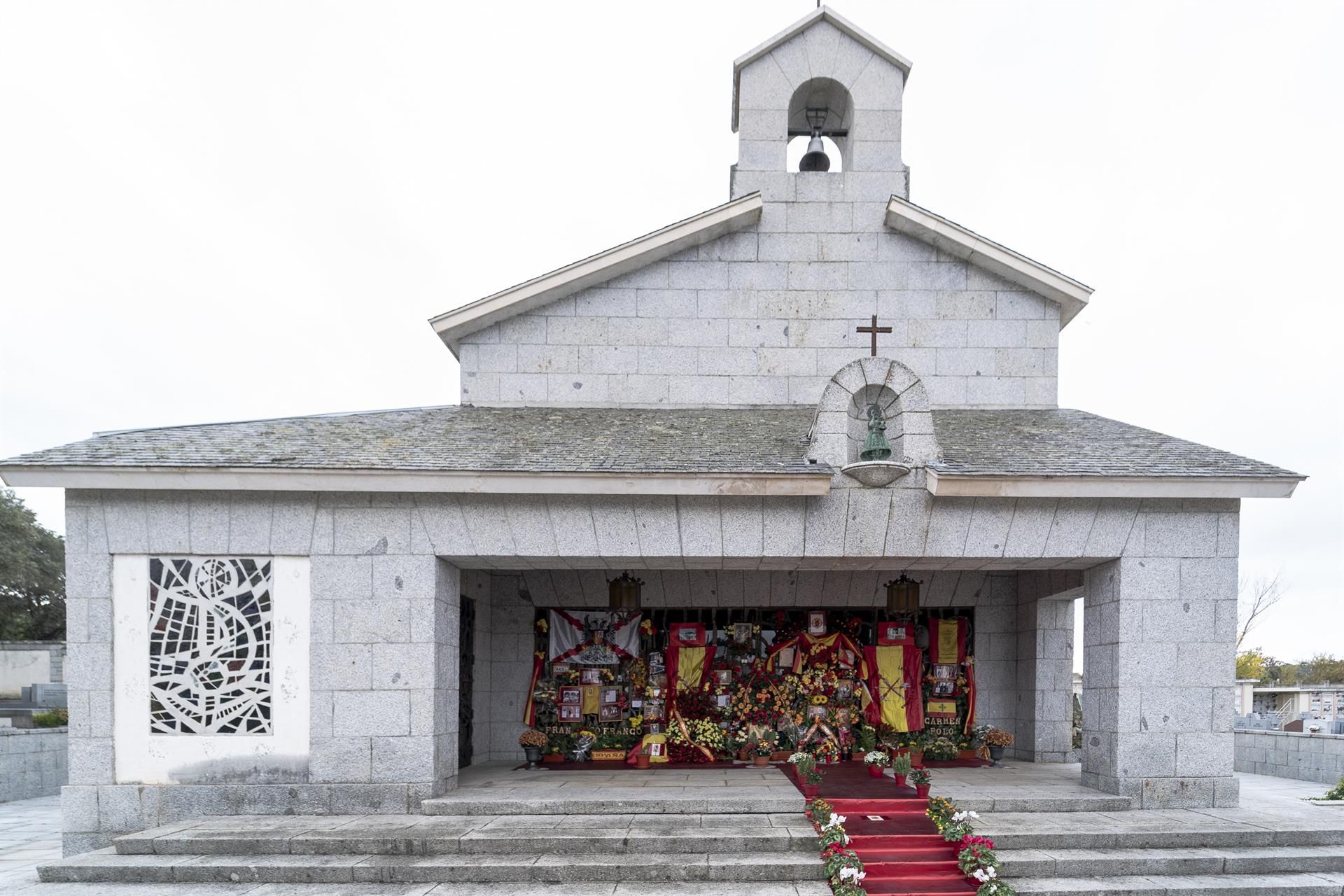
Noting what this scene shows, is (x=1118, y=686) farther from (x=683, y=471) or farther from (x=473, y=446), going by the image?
(x=473, y=446)

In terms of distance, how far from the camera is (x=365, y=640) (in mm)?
9977

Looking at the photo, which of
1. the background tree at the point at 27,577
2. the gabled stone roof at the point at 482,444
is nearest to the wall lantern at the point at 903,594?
the gabled stone roof at the point at 482,444

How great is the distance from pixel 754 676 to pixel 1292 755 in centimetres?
1119

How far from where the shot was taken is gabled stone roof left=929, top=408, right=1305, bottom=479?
32.1 feet

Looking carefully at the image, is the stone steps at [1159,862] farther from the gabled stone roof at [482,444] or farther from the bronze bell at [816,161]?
the bronze bell at [816,161]

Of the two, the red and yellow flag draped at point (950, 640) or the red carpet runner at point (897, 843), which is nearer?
the red carpet runner at point (897, 843)

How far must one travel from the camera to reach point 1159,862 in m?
8.33

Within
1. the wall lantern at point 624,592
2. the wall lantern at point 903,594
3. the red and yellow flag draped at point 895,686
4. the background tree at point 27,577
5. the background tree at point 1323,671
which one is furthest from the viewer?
the background tree at point 1323,671

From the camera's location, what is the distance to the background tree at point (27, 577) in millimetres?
34500

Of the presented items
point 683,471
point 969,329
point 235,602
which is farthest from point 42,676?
point 969,329

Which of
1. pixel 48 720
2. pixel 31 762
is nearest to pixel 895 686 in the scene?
pixel 31 762

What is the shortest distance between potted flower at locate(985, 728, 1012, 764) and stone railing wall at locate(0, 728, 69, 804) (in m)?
17.2

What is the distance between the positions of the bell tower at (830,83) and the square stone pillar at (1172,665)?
6830mm

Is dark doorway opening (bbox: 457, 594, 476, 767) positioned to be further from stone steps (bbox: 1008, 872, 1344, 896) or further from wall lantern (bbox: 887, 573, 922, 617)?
stone steps (bbox: 1008, 872, 1344, 896)
